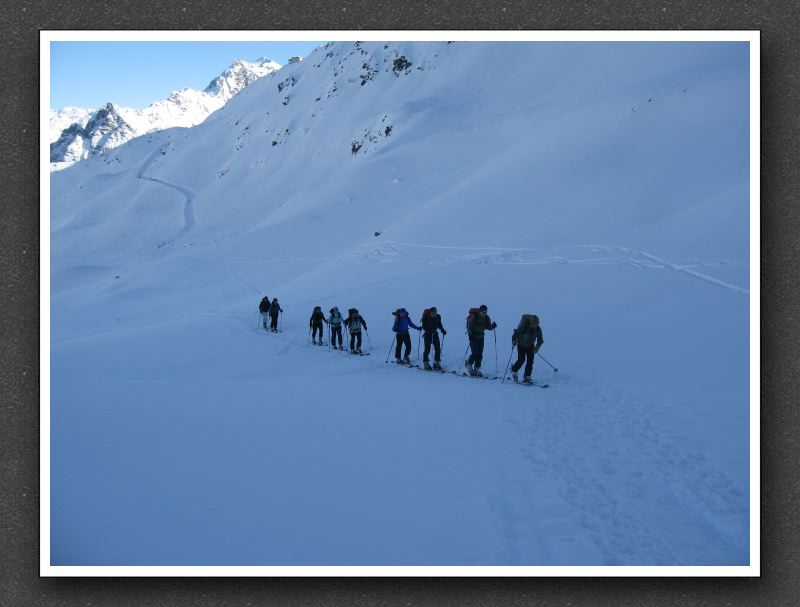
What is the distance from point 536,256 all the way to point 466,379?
9.88 metres

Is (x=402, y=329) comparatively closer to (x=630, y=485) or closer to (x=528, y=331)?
(x=528, y=331)

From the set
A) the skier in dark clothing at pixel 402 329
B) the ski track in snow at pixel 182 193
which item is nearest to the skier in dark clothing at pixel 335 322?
the skier in dark clothing at pixel 402 329

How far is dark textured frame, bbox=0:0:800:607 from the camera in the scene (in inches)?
223

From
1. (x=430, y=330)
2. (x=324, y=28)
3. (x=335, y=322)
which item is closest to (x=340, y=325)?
(x=335, y=322)

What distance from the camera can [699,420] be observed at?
7578 millimetres

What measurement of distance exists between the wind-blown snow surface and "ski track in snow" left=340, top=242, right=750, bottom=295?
5.3 inches

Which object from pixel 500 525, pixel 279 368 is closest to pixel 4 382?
pixel 500 525

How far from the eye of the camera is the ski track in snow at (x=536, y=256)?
47.6 feet

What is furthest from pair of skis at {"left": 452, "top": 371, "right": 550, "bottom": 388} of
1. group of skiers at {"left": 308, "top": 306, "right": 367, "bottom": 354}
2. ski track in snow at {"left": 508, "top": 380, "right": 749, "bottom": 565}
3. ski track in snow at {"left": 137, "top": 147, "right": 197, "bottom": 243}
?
ski track in snow at {"left": 137, "top": 147, "right": 197, "bottom": 243}

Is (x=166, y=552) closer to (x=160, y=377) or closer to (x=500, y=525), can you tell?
(x=500, y=525)

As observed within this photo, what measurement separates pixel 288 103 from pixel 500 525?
104 meters

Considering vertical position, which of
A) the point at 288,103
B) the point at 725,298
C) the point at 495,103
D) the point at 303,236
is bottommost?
the point at 725,298

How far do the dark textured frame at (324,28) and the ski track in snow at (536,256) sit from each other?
3.47 m

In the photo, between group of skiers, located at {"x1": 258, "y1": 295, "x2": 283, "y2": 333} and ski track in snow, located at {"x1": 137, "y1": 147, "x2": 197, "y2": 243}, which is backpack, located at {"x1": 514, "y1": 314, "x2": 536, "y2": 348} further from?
ski track in snow, located at {"x1": 137, "y1": 147, "x2": 197, "y2": 243}
